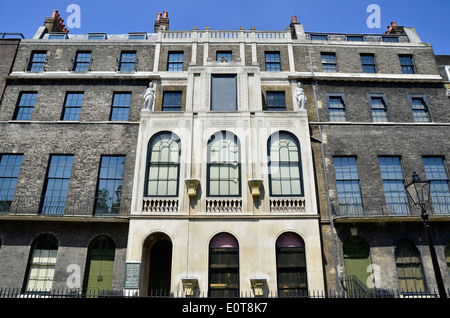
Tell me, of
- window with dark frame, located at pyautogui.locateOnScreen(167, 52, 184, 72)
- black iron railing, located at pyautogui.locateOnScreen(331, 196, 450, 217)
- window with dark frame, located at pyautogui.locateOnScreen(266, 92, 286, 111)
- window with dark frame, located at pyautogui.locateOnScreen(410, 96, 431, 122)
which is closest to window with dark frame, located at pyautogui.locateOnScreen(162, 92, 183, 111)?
window with dark frame, located at pyautogui.locateOnScreen(167, 52, 184, 72)

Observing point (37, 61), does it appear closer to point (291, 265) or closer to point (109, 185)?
point (109, 185)

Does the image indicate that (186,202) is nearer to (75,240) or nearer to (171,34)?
(75,240)

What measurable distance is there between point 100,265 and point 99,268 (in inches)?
5.9

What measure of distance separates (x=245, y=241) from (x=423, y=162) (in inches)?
472

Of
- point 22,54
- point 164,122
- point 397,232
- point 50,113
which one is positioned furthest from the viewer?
point 22,54

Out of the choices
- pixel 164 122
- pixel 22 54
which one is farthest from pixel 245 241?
pixel 22 54

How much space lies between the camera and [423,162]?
1847cm

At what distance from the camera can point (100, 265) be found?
15875 mm

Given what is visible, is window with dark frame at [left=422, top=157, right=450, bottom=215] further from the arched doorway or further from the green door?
the green door

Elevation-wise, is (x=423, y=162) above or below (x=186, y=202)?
above

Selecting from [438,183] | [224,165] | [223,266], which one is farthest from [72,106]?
[438,183]

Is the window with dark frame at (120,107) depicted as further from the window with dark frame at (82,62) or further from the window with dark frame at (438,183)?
the window with dark frame at (438,183)

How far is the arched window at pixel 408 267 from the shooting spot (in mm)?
15641

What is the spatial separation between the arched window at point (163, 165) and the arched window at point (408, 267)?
12230mm
